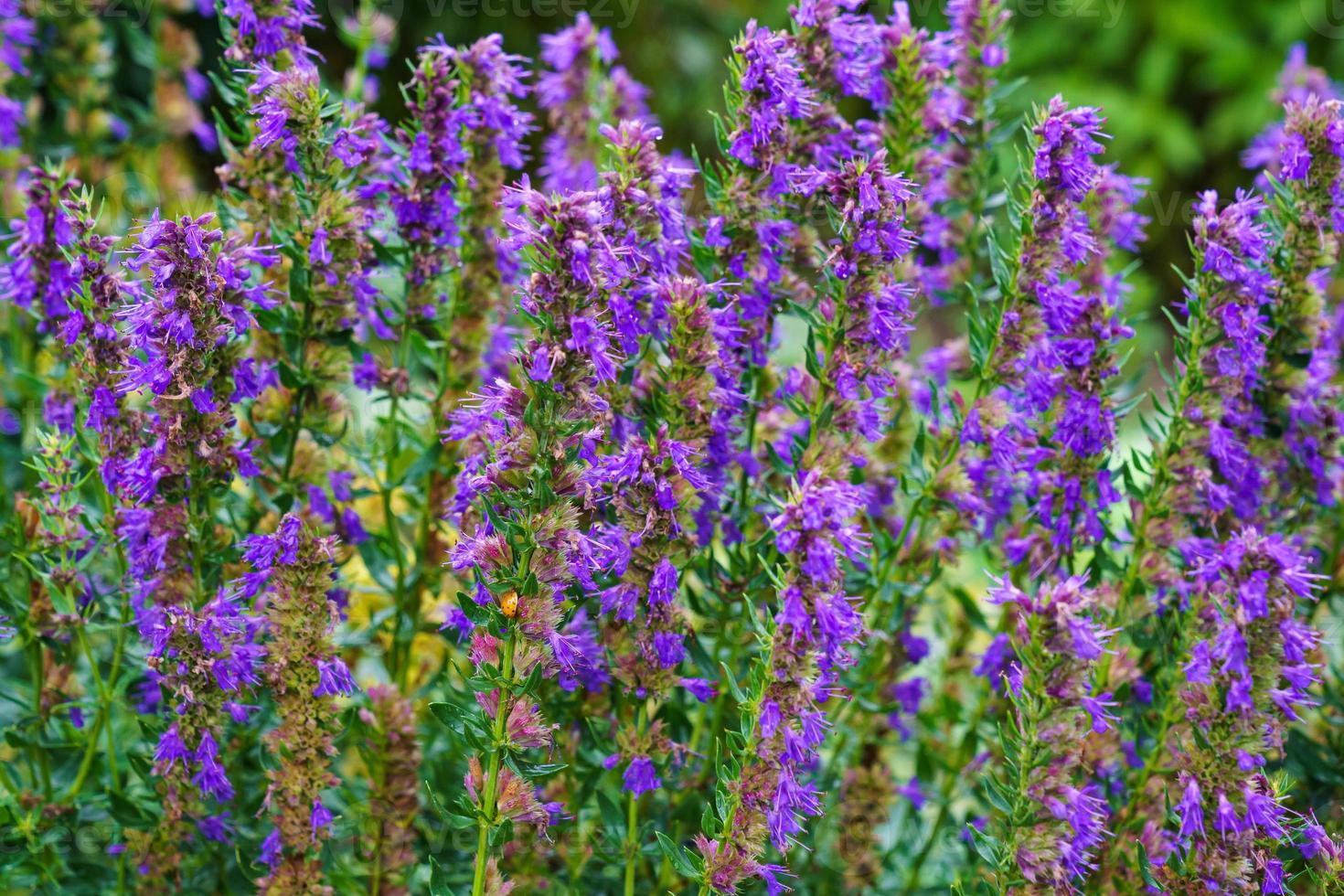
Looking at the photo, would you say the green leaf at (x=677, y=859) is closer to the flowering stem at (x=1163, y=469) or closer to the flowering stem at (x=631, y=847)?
the flowering stem at (x=631, y=847)

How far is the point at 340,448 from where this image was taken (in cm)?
300

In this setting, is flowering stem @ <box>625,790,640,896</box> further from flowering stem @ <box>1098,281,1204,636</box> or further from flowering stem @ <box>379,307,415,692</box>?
flowering stem @ <box>1098,281,1204,636</box>

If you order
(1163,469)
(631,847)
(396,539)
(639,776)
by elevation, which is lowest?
(631,847)

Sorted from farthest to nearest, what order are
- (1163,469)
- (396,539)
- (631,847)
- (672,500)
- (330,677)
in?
(396,539)
(1163,469)
(631,847)
(330,677)
(672,500)

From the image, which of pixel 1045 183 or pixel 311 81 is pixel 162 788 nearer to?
pixel 311 81

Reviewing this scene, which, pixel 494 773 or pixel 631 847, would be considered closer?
pixel 494 773

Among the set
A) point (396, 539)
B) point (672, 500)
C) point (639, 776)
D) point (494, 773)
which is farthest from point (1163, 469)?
point (396, 539)

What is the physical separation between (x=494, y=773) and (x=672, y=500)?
0.54 metres

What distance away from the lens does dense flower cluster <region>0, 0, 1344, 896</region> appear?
86.4 inches

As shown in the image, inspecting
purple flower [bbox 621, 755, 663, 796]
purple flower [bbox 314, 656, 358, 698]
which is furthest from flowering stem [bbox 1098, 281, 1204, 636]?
purple flower [bbox 314, 656, 358, 698]

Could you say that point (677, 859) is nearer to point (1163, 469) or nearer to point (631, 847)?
point (631, 847)

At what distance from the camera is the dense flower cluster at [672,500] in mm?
2195

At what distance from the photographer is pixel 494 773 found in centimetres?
220

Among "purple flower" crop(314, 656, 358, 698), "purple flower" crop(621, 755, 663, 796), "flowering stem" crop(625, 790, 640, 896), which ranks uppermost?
"purple flower" crop(314, 656, 358, 698)
